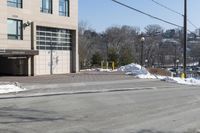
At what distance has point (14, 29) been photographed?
4397 centimetres

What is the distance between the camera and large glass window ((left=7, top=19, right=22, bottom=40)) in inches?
1706

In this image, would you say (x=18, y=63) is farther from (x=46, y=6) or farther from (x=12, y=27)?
(x=46, y=6)

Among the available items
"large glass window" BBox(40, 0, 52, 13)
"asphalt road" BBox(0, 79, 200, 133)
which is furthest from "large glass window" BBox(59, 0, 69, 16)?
"asphalt road" BBox(0, 79, 200, 133)

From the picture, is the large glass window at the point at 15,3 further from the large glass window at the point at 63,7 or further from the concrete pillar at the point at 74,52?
the concrete pillar at the point at 74,52

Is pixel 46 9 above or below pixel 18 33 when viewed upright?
above

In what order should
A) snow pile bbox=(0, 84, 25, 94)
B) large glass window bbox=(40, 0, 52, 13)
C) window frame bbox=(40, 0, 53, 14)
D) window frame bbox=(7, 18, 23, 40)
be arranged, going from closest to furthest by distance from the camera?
snow pile bbox=(0, 84, 25, 94), window frame bbox=(7, 18, 23, 40), window frame bbox=(40, 0, 53, 14), large glass window bbox=(40, 0, 52, 13)

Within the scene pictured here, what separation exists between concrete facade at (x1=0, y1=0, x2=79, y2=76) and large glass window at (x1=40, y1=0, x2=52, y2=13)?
44 centimetres

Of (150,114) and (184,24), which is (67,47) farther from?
(150,114)

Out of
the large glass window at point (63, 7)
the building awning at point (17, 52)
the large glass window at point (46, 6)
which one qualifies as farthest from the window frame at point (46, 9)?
the building awning at point (17, 52)

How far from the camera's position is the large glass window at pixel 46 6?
47875 millimetres

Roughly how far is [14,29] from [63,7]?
29.2ft

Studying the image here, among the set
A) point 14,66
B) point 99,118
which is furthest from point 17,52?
point 99,118

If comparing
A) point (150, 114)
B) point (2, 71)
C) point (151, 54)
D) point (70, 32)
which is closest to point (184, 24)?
point (70, 32)

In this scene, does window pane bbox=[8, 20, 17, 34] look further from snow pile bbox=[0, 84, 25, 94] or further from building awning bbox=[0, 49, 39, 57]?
snow pile bbox=[0, 84, 25, 94]
